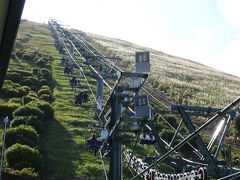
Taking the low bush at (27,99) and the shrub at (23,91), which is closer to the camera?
the low bush at (27,99)

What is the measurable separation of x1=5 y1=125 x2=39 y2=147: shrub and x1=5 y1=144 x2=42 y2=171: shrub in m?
1.96

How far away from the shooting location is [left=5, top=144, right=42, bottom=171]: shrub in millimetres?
22062

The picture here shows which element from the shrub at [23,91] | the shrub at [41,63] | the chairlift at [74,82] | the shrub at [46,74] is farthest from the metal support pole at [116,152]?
the shrub at [41,63]

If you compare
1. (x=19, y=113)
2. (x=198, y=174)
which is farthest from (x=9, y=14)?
(x=19, y=113)

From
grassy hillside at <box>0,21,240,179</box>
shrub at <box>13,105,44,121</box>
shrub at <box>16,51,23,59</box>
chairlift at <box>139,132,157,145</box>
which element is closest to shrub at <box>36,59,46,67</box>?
grassy hillside at <box>0,21,240,179</box>

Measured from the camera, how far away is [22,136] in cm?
2534

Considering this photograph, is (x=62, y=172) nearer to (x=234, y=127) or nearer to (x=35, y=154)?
(x=35, y=154)

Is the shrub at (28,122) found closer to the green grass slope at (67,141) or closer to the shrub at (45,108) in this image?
the green grass slope at (67,141)

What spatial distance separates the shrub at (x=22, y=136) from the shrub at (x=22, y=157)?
6.43ft

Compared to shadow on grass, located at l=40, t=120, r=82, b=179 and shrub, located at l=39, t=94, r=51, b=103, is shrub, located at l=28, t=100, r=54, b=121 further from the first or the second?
shrub, located at l=39, t=94, r=51, b=103

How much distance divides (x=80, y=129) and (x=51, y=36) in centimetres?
7057

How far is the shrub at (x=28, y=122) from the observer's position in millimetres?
28781

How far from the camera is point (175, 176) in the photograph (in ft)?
43.0

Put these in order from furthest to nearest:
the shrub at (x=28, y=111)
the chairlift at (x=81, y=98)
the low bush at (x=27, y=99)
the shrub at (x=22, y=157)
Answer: the chairlift at (x=81, y=98) < the low bush at (x=27, y=99) < the shrub at (x=28, y=111) < the shrub at (x=22, y=157)
